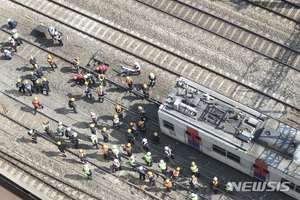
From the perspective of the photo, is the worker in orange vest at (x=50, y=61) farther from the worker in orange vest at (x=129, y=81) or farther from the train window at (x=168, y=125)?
the train window at (x=168, y=125)

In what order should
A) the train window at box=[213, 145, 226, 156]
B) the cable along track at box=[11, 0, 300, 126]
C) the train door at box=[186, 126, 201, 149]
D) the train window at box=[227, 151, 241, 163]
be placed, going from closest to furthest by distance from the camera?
the train window at box=[227, 151, 241, 163], the train window at box=[213, 145, 226, 156], the train door at box=[186, 126, 201, 149], the cable along track at box=[11, 0, 300, 126]

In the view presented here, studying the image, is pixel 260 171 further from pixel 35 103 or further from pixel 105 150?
pixel 35 103

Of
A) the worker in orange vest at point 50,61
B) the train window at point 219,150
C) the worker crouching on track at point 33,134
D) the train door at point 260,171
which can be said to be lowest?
the worker crouching on track at point 33,134

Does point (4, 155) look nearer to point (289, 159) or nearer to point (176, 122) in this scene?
point (176, 122)

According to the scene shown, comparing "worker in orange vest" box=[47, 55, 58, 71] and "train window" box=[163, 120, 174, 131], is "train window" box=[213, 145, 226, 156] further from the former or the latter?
"worker in orange vest" box=[47, 55, 58, 71]

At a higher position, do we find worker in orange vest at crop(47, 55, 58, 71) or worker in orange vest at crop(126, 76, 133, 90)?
worker in orange vest at crop(126, 76, 133, 90)

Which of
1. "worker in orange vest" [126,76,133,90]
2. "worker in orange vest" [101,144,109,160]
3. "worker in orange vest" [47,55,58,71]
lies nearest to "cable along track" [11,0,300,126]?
"worker in orange vest" [126,76,133,90]

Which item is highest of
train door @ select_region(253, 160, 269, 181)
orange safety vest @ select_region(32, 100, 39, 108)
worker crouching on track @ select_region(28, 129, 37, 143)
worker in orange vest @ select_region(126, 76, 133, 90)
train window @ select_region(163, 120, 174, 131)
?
worker in orange vest @ select_region(126, 76, 133, 90)

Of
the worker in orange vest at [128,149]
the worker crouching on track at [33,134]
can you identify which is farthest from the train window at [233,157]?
the worker crouching on track at [33,134]
